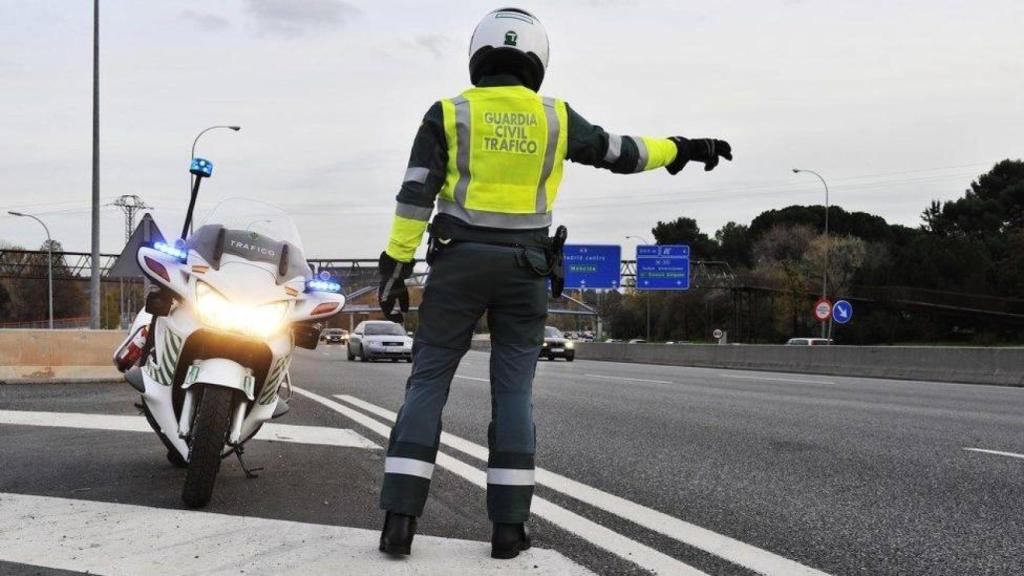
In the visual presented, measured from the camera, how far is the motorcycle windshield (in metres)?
→ 4.62

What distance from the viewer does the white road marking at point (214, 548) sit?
10.6ft

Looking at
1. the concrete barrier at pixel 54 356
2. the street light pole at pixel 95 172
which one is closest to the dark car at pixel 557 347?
the street light pole at pixel 95 172

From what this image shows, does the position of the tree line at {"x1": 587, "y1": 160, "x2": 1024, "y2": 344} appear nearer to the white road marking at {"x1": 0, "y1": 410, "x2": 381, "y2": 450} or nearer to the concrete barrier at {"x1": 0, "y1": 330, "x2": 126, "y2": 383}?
the concrete barrier at {"x1": 0, "y1": 330, "x2": 126, "y2": 383}

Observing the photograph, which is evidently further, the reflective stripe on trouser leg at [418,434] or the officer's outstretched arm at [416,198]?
the officer's outstretched arm at [416,198]

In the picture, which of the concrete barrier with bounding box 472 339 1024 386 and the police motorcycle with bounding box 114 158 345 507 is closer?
the police motorcycle with bounding box 114 158 345 507

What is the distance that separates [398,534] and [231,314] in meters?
1.52

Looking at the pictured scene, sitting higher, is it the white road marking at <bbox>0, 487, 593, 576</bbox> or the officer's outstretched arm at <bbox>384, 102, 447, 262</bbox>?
the officer's outstretched arm at <bbox>384, 102, 447, 262</bbox>

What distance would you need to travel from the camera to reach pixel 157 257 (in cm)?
454

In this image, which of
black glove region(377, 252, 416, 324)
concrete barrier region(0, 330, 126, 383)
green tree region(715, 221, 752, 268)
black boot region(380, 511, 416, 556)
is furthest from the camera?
green tree region(715, 221, 752, 268)

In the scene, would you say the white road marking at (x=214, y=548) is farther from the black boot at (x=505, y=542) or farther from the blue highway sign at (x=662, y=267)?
A: the blue highway sign at (x=662, y=267)

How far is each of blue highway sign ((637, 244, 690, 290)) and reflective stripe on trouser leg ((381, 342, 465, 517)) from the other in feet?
135

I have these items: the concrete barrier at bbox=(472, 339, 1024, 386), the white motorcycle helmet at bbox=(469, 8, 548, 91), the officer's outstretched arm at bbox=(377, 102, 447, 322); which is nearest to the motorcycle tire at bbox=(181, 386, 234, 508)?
the officer's outstretched arm at bbox=(377, 102, 447, 322)

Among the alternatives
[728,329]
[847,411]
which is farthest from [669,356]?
[728,329]

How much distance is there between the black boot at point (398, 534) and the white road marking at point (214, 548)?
5 centimetres
